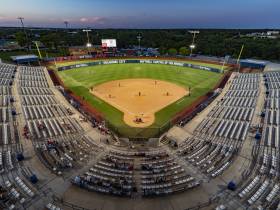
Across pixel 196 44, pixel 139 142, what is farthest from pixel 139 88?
pixel 196 44

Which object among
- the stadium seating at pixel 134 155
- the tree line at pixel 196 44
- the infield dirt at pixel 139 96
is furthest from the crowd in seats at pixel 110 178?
the tree line at pixel 196 44

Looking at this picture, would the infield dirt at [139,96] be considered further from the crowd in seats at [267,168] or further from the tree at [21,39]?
the tree at [21,39]

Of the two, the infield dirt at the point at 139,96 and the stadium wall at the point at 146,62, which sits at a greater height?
the stadium wall at the point at 146,62

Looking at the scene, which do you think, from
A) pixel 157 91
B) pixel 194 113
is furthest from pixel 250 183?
pixel 157 91

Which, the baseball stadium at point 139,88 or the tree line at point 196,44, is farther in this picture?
the tree line at point 196,44

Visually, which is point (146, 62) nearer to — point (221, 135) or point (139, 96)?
point (139, 96)

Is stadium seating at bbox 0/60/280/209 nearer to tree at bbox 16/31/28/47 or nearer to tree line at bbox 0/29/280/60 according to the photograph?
tree line at bbox 0/29/280/60

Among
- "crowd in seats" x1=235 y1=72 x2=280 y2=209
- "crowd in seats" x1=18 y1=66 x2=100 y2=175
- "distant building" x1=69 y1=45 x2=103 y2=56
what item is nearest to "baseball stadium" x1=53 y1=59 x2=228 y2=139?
"crowd in seats" x1=18 y1=66 x2=100 y2=175

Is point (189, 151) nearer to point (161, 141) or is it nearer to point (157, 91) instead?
point (161, 141)
